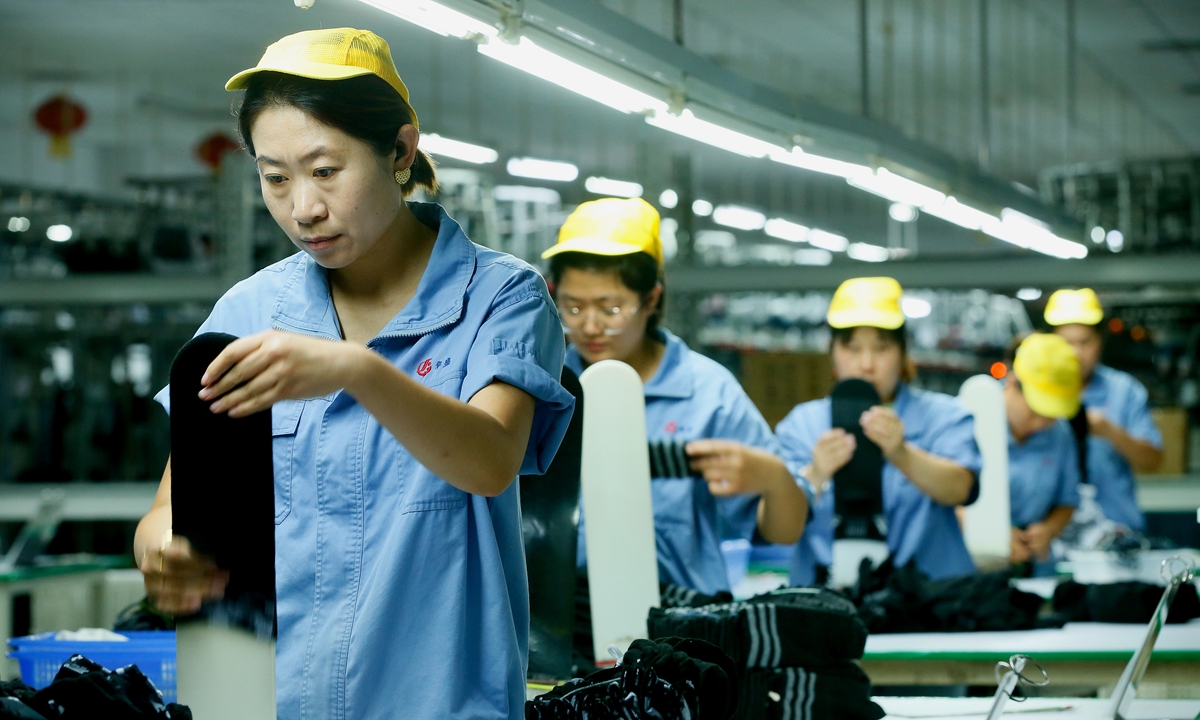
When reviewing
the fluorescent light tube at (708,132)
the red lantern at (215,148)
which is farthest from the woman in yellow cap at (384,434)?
the red lantern at (215,148)

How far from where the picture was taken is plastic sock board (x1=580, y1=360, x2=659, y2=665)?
97.3 inches

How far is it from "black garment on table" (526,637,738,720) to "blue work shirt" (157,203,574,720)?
17 cm

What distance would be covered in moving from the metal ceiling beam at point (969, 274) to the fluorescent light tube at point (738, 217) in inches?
232

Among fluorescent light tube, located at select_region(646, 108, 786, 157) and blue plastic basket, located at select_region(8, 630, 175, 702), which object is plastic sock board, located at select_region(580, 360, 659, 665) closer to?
blue plastic basket, located at select_region(8, 630, 175, 702)

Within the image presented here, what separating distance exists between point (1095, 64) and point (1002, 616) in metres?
7.86

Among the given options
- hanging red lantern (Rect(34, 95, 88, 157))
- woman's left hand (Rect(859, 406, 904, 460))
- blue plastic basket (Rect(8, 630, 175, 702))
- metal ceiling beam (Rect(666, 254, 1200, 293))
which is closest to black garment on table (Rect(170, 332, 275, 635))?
blue plastic basket (Rect(8, 630, 175, 702))

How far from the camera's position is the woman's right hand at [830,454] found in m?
3.49

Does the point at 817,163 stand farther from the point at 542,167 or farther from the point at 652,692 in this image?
the point at 542,167

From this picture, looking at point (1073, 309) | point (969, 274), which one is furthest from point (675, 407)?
point (969, 274)

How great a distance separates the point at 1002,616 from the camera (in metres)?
3.28

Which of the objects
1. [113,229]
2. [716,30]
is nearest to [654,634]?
[716,30]

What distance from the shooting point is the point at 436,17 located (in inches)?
88.1

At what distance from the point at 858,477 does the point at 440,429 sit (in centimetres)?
272

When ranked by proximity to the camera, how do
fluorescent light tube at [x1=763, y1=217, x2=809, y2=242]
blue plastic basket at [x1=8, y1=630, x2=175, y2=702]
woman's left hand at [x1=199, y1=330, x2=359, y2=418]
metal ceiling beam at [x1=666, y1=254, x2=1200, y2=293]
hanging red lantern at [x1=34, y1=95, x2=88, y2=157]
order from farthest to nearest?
fluorescent light tube at [x1=763, y1=217, x2=809, y2=242] < hanging red lantern at [x1=34, y1=95, x2=88, y2=157] < metal ceiling beam at [x1=666, y1=254, x2=1200, y2=293] < blue plastic basket at [x1=8, y1=630, x2=175, y2=702] < woman's left hand at [x1=199, y1=330, x2=359, y2=418]
